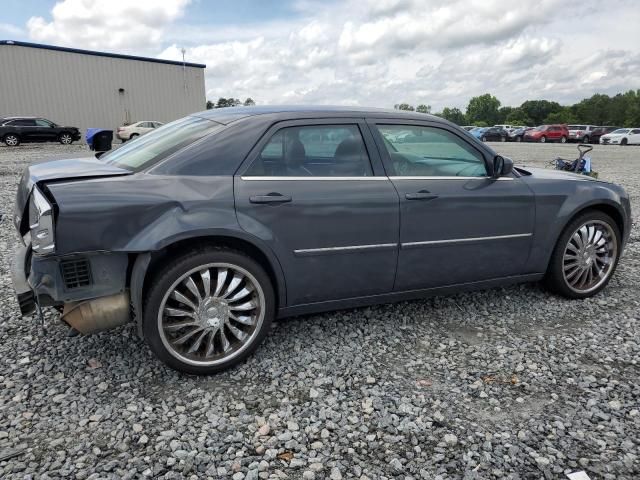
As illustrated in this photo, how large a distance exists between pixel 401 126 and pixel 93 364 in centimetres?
251

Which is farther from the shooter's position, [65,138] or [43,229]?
[65,138]

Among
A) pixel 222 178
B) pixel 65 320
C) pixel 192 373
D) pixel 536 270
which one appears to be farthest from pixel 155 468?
pixel 536 270

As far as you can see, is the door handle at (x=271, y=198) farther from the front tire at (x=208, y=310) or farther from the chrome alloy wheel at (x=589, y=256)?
the chrome alloy wheel at (x=589, y=256)

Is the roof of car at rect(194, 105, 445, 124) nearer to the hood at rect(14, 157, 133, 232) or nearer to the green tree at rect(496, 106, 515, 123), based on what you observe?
the hood at rect(14, 157, 133, 232)

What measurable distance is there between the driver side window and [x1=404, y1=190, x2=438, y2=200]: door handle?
148 millimetres

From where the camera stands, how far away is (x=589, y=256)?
3990mm

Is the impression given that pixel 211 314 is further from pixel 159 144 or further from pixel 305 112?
pixel 305 112

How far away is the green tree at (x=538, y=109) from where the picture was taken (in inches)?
3937

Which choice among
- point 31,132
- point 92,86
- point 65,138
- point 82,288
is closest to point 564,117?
point 92,86

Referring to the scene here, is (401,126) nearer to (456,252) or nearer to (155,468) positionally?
(456,252)

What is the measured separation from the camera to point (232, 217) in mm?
2705

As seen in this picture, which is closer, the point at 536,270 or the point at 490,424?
the point at 490,424

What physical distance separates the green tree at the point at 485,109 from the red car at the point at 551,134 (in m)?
80.3

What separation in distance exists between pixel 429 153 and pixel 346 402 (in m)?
1.88
